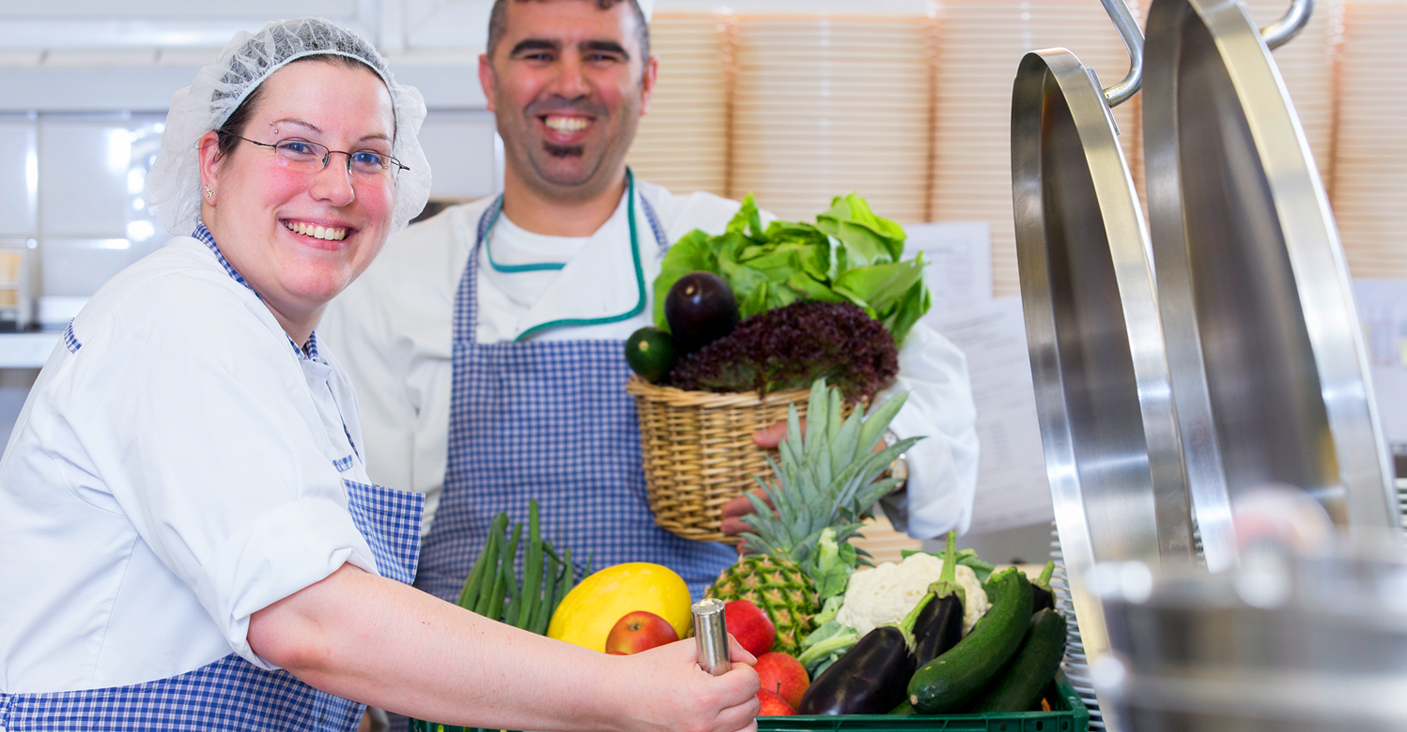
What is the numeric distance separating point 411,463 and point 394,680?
101 cm

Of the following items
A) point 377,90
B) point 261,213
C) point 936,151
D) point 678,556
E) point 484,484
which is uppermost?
point 936,151

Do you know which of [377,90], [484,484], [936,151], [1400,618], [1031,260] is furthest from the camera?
[936,151]

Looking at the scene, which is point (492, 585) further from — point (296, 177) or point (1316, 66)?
point (1316, 66)

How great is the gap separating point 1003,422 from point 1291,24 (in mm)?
1696

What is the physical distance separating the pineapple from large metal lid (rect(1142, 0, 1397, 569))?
60 centimetres

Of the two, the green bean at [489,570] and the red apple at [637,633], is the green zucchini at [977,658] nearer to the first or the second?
the red apple at [637,633]

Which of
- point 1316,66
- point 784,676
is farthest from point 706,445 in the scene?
point 1316,66

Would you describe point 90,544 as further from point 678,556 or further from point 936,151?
point 936,151

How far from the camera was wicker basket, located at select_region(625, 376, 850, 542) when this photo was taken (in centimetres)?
118

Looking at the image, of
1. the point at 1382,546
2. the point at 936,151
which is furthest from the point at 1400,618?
the point at 936,151

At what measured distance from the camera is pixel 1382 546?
8.4 inches

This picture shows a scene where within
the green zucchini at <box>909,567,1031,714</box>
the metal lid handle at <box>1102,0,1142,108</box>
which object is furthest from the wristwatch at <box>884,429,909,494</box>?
the metal lid handle at <box>1102,0,1142,108</box>

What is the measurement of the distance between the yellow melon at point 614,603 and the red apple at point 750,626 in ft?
0.24

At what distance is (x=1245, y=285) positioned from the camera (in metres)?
0.39
